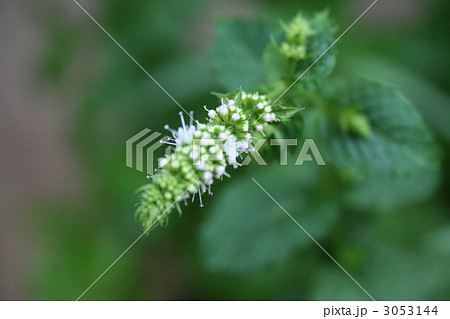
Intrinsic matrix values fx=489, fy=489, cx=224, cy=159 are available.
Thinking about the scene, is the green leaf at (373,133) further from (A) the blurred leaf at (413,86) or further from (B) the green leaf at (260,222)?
(A) the blurred leaf at (413,86)

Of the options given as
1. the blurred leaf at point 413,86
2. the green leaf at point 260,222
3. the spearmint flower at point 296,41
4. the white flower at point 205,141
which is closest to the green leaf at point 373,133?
the spearmint flower at point 296,41

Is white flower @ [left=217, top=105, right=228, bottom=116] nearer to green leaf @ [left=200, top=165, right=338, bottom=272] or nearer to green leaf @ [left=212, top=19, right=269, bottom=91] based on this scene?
green leaf @ [left=212, top=19, right=269, bottom=91]

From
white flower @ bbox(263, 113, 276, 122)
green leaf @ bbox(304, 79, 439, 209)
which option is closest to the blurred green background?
green leaf @ bbox(304, 79, 439, 209)

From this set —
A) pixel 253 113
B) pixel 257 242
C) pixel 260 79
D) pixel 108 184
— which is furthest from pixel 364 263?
pixel 108 184

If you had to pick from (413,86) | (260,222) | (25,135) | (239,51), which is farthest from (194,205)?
(25,135)

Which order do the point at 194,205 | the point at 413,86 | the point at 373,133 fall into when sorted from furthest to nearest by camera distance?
1. the point at 194,205
2. the point at 413,86
3. the point at 373,133

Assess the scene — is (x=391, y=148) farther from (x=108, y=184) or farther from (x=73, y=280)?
(x=73, y=280)

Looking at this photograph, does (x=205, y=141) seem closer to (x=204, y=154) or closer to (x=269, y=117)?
(x=204, y=154)
